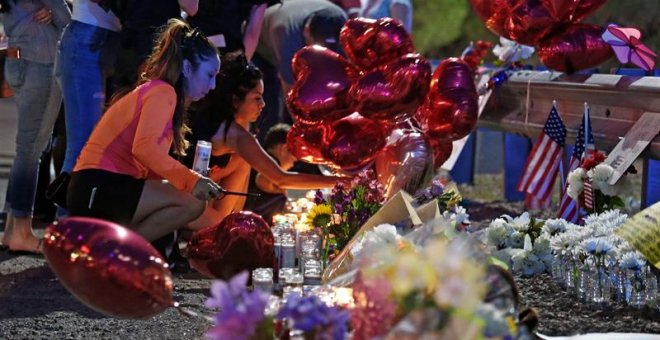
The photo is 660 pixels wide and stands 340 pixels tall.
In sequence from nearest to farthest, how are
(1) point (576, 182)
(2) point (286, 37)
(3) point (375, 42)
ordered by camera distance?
(3) point (375, 42) < (1) point (576, 182) < (2) point (286, 37)

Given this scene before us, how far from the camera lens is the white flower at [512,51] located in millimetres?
10414

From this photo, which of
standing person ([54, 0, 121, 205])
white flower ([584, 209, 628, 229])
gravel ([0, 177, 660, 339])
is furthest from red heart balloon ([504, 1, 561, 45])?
gravel ([0, 177, 660, 339])

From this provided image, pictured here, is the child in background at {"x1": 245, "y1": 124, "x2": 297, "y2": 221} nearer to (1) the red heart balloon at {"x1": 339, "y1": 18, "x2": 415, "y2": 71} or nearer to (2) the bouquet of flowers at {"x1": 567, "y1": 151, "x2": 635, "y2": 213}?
(1) the red heart balloon at {"x1": 339, "y1": 18, "x2": 415, "y2": 71}

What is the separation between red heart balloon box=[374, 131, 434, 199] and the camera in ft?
22.8

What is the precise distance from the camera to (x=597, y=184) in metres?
6.95

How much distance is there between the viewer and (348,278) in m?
4.24

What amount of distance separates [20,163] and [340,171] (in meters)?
1.93

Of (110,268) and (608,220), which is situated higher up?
(110,268)

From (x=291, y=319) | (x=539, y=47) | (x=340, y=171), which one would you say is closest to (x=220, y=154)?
(x=340, y=171)

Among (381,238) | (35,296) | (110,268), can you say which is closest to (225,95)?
(35,296)

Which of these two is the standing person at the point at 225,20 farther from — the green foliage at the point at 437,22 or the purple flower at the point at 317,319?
the green foliage at the point at 437,22

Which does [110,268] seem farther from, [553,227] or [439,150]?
[439,150]

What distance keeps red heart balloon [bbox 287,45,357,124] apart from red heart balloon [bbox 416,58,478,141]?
0.53 meters

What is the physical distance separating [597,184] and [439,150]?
115cm
